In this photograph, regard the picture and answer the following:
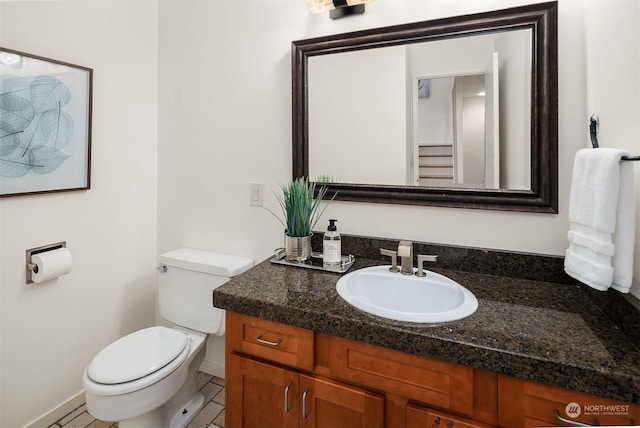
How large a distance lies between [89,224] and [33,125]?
521 mm

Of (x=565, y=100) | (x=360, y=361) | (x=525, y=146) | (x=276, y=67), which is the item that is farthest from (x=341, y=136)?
(x=360, y=361)

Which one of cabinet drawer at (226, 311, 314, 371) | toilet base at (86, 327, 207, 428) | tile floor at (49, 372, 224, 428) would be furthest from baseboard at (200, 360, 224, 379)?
cabinet drawer at (226, 311, 314, 371)

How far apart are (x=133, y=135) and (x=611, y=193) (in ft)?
6.99

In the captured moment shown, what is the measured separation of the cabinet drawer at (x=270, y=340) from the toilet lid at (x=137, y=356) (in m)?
0.46

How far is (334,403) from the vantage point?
1.00m

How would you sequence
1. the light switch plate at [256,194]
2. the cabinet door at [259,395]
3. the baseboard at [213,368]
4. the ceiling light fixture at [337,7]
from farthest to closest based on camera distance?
the baseboard at [213,368], the light switch plate at [256,194], the ceiling light fixture at [337,7], the cabinet door at [259,395]

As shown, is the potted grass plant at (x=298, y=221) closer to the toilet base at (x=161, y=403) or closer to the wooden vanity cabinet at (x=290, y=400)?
the wooden vanity cabinet at (x=290, y=400)

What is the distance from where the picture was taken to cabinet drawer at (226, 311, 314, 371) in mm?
1034

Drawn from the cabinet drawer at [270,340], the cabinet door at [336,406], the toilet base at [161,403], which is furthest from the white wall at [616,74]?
the toilet base at [161,403]

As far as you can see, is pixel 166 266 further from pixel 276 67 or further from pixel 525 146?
pixel 525 146

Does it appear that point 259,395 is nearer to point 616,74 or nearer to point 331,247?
point 331,247

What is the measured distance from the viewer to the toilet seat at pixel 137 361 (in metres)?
1.27

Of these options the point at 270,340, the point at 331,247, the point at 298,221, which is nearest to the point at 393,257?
the point at 331,247

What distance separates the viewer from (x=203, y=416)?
1698 mm
